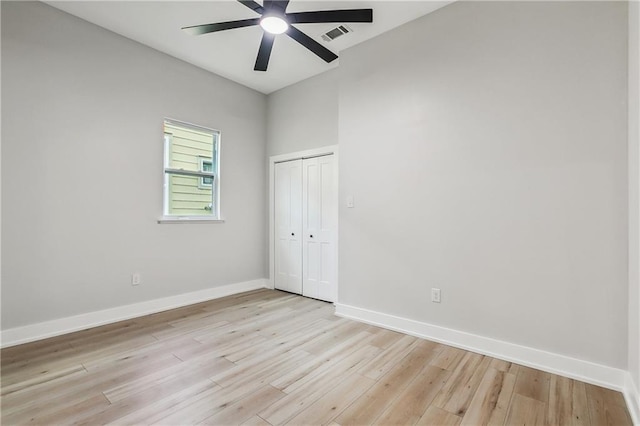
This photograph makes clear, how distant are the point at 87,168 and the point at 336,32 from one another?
9.62 ft

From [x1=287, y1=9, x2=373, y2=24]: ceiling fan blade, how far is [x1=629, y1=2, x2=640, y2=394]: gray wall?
169cm

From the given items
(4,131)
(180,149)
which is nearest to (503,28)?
(180,149)

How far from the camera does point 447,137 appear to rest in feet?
8.82

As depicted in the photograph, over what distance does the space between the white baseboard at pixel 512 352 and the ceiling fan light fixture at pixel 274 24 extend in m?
2.88

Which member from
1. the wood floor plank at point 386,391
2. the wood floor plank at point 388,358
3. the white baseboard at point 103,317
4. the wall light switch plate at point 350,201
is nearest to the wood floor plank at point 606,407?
the wood floor plank at point 386,391

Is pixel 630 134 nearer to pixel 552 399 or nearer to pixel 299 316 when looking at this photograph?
pixel 552 399

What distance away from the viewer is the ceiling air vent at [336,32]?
9.98 feet

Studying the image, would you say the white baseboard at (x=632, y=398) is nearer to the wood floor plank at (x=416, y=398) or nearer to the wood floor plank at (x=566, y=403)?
the wood floor plank at (x=566, y=403)

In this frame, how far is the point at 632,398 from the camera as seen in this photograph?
1.74m

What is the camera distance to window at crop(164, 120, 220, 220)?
3684 mm

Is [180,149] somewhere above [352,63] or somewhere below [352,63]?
below

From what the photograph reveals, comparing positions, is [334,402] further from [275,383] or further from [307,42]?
[307,42]

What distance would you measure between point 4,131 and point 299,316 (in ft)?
10.6

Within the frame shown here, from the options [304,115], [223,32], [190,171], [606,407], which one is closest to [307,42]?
[223,32]
